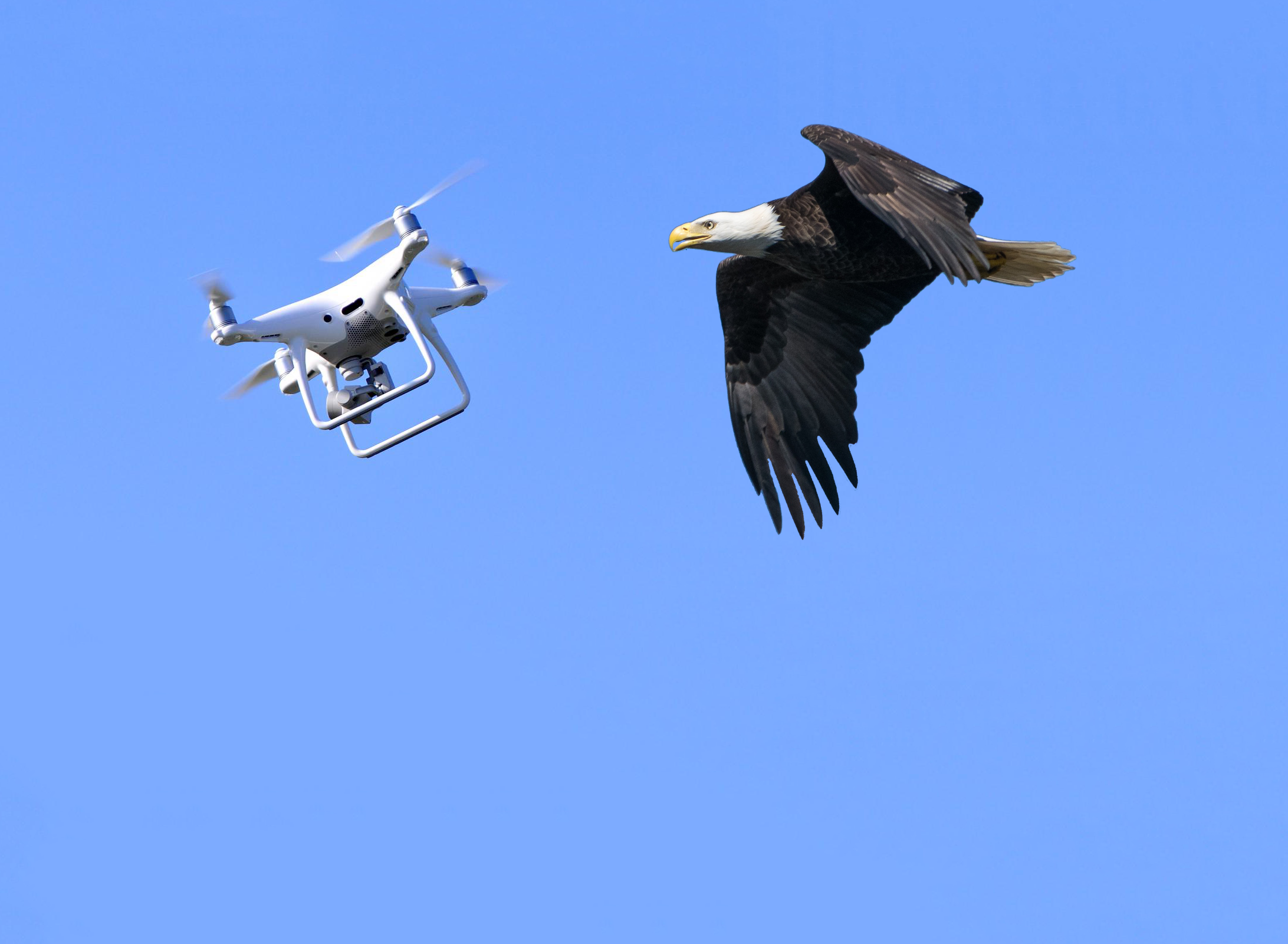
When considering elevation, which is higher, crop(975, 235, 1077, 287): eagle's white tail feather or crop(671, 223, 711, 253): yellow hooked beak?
crop(671, 223, 711, 253): yellow hooked beak

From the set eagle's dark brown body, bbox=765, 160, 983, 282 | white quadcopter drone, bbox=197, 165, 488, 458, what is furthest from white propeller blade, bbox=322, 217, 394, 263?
eagle's dark brown body, bbox=765, 160, 983, 282

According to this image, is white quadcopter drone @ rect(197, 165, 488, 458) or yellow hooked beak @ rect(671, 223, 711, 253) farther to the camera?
yellow hooked beak @ rect(671, 223, 711, 253)

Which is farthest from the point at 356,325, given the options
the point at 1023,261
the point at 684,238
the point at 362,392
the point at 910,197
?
the point at 1023,261

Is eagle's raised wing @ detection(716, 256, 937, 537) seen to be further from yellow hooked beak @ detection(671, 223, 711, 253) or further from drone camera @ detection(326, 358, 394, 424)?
drone camera @ detection(326, 358, 394, 424)

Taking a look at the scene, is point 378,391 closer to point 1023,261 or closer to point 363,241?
point 363,241

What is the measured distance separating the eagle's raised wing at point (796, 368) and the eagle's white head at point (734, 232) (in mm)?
1315

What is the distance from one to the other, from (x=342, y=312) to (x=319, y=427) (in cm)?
77

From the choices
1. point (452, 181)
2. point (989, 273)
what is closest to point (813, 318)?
point (989, 273)

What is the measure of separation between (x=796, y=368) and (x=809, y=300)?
0.54 m

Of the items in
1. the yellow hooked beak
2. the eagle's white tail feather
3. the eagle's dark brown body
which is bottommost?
the eagle's white tail feather

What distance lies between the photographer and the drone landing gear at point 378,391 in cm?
1040

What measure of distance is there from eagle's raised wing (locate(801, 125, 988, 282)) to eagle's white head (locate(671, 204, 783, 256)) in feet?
2.61

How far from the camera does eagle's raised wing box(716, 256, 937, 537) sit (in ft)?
42.6

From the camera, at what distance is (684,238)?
1182 centimetres
